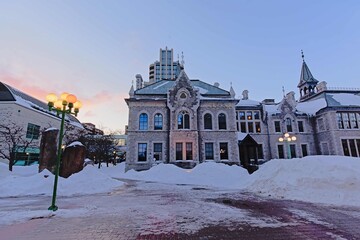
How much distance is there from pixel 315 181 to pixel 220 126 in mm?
17726

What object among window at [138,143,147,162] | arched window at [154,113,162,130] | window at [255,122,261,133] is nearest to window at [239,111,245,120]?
window at [255,122,261,133]

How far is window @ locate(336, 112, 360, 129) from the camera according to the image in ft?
94.5

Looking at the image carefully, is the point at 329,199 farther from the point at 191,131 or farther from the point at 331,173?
the point at 191,131

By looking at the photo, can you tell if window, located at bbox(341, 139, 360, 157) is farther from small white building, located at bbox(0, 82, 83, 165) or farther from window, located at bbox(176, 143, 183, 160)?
small white building, located at bbox(0, 82, 83, 165)

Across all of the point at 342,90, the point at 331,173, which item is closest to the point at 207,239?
the point at 331,173

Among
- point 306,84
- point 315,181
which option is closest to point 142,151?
point 315,181

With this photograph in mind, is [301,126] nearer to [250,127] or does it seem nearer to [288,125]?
[288,125]

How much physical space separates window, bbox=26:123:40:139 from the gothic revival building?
794 inches

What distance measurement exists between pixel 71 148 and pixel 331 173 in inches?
619

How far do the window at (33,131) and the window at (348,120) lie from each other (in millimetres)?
48601

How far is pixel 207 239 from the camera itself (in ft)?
13.7

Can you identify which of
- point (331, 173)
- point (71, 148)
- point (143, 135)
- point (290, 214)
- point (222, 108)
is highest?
point (222, 108)

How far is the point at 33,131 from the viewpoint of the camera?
33969mm

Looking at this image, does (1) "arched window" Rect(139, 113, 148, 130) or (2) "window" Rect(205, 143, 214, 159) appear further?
(1) "arched window" Rect(139, 113, 148, 130)
